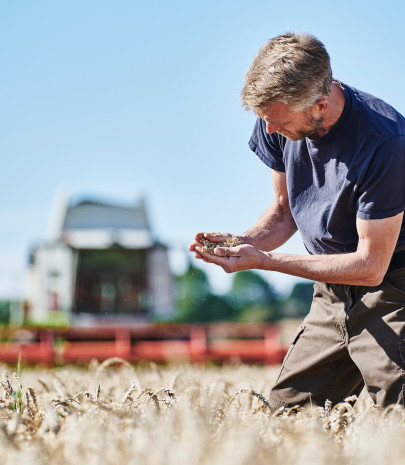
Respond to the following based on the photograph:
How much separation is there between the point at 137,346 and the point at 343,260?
9.13 m

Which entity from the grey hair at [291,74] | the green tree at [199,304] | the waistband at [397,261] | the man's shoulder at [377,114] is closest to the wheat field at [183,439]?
the waistband at [397,261]

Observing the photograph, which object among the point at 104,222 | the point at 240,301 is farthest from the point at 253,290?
the point at 104,222

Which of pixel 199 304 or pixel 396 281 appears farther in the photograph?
pixel 199 304

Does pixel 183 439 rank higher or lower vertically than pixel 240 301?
higher

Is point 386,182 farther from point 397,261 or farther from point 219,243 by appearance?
point 219,243

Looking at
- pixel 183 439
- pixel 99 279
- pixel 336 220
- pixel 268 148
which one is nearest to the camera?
pixel 183 439

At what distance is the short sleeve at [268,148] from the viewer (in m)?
3.48

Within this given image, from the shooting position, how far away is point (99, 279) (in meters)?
18.3

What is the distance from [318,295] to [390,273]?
0.46 m

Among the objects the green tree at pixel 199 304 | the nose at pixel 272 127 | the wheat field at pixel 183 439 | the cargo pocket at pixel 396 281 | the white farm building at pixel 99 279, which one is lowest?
the green tree at pixel 199 304

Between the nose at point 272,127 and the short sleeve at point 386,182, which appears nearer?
the short sleeve at point 386,182

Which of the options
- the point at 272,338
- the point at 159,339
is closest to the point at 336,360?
the point at 272,338

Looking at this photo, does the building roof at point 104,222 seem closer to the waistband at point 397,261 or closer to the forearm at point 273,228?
the forearm at point 273,228

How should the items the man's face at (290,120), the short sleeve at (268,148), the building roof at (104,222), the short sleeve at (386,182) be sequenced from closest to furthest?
1. the short sleeve at (386,182)
2. the man's face at (290,120)
3. the short sleeve at (268,148)
4. the building roof at (104,222)
